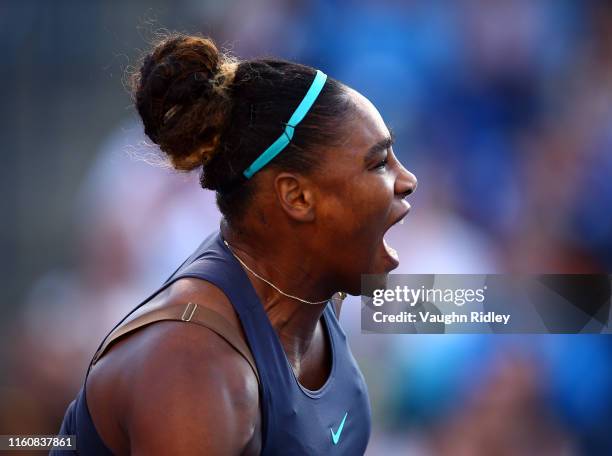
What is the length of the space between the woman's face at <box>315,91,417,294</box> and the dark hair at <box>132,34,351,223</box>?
34mm

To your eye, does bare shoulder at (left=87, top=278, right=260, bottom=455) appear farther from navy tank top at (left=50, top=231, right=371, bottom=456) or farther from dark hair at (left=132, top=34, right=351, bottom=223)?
dark hair at (left=132, top=34, right=351, bottom=223)

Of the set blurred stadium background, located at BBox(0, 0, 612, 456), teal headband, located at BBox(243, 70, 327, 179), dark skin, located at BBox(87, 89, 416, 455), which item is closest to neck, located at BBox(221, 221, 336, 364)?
dark skin, located at BBox(87, 89, 416, 455)

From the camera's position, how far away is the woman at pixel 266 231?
1.44 metres

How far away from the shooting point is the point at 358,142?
1.60 m

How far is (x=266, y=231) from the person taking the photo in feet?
5.31

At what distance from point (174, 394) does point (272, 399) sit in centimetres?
21

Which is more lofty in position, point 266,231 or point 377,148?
point 377,148

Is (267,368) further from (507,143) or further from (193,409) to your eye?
(507,143)

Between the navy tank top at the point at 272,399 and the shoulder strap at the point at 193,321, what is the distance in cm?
4

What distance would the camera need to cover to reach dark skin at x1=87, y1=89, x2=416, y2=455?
1.31m

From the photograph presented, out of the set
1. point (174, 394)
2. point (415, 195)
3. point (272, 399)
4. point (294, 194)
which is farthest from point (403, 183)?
point (415, 195)

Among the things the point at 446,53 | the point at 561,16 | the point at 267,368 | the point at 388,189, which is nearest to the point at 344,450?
the point at 267,368

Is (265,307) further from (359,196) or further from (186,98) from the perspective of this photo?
(186,98)

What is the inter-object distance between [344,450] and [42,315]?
5.46ft
